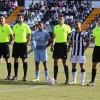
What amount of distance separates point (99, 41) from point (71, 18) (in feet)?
103

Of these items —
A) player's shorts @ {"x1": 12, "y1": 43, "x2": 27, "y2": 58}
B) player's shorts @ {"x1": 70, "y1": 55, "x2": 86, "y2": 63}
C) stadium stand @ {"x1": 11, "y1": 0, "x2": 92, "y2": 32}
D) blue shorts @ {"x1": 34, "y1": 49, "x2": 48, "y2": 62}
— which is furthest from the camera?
stadium stand @ {"x1": 11, "y1": 0, "x2": 92, "y2": 32}

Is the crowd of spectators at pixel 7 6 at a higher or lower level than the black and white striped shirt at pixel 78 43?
lower

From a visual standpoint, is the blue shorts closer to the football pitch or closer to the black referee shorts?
the black referee shorts

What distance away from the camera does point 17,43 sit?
16.4 m

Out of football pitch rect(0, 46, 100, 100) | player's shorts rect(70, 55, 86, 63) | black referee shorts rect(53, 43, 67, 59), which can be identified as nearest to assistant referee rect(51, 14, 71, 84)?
black referee shorts rect(53, 43, 67, 59)

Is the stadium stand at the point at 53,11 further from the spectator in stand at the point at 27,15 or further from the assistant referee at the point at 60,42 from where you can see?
the assistant referee at the point at 60,42

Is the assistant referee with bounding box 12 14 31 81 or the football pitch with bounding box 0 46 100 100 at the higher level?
the assistant referee with bounding box 12 14 31 81

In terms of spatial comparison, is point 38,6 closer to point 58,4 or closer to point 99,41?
point 58,4

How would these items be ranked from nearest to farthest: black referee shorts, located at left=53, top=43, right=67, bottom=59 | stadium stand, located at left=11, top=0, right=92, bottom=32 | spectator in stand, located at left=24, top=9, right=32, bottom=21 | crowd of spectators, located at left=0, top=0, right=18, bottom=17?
black referee shorts, located at left=53, top=43, right=67, bottom=59
stadium stand, located at left=11, top=0, right=92, bottom=32
spectator in stand, located at left=24, top=9, right=32, bottom=21
crowd of spectators, located at left=0, top=0, right=18, bottom=17
